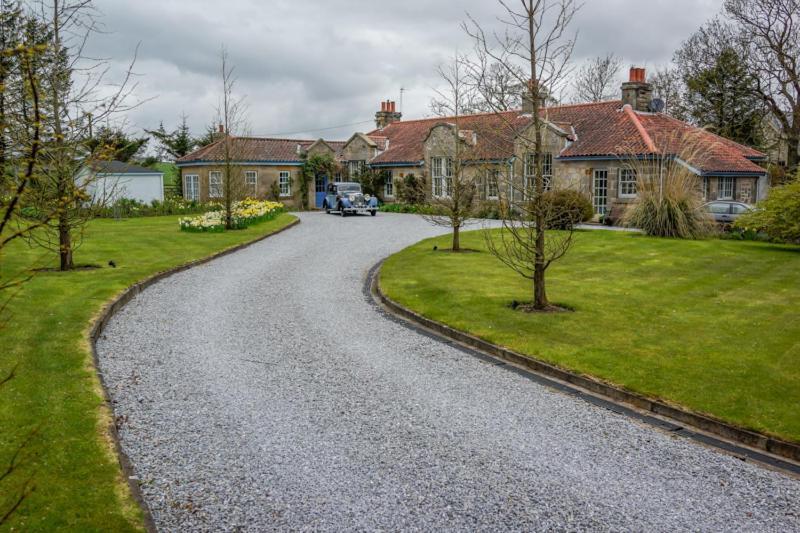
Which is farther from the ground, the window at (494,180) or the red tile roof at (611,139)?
the red tile roof at (611,139)

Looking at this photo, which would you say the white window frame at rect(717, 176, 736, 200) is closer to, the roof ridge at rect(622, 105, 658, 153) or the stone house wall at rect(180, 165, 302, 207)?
the roof ridge at rect(622, 105, 658, 153)

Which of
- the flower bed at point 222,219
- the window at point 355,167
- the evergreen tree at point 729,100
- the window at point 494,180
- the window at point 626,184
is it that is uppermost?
the evergreen tree at point 729,100

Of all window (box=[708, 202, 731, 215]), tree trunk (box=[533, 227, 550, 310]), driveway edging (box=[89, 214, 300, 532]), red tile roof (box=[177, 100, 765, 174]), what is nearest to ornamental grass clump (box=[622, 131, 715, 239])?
red tile roof (box=[177, 100, 765, 174])

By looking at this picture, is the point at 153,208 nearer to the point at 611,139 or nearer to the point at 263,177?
the point at 263,177

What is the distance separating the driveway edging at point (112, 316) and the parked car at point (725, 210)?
60.1 feet

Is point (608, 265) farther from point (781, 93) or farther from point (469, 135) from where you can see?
point (781, 93)

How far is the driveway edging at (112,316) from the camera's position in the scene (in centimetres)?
584

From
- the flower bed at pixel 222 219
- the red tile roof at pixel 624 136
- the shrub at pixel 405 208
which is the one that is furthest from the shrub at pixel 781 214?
the flower bed at pixel 222 219

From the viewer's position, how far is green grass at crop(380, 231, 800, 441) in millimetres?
8797

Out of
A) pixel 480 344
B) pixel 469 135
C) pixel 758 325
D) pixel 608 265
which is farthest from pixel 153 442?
pixel 469 135

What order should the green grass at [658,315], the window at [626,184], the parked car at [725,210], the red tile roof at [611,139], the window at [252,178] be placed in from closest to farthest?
the green grass at [658,315], the parked car at [725,210], the red tile roof at [611,139], the window at [626,184], the window at [252,178]

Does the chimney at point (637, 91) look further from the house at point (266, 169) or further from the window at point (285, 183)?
the window at point (285, 183)

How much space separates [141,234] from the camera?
26484 mm

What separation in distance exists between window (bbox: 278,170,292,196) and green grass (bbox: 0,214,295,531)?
3015cm
